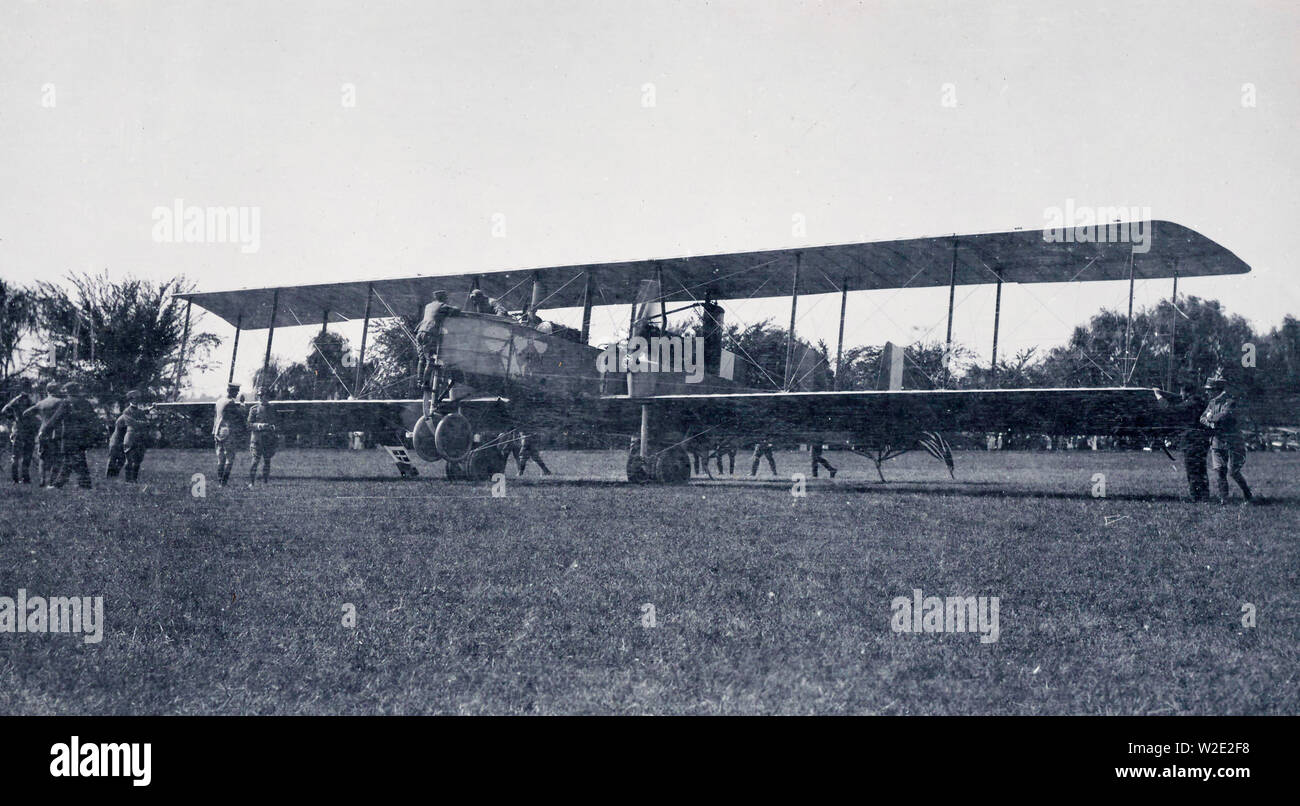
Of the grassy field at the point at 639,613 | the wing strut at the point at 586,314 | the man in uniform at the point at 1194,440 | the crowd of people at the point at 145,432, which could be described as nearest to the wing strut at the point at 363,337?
the crowd of people at the point at 145,432

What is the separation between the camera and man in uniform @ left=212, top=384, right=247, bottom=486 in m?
12.4

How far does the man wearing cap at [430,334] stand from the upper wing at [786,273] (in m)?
1.85

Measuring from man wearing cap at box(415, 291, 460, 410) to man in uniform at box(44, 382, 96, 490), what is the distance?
4664 mm

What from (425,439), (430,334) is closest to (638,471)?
(425,439)

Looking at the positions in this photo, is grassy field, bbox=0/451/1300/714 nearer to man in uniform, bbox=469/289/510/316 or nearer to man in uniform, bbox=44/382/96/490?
man in uniform, bbox=44/382/96/490

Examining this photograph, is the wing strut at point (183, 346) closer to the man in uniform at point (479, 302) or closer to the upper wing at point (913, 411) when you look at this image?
the man in uniform at point (479, 302)

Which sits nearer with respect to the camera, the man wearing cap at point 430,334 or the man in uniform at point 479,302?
the man wearing cap at point 430,334

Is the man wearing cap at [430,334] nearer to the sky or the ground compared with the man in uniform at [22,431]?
nearer to the sky

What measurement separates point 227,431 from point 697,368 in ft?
27.2

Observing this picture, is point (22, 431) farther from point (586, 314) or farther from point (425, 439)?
point (586, 314)

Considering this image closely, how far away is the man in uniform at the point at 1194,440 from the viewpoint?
420 inches

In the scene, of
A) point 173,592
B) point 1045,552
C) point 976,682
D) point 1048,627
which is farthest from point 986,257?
point 173,592
